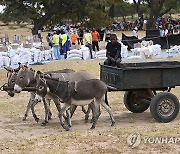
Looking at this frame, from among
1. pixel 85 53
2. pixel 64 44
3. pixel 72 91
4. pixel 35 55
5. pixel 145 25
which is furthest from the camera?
pixel 145 25

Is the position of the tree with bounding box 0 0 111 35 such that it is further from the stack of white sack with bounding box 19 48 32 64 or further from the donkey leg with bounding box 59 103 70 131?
the donkey leg with bounding box 59 103 70 131

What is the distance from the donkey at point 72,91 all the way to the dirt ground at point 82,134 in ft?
1.79

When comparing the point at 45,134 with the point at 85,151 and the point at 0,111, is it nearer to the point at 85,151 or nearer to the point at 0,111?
the point at 85,151

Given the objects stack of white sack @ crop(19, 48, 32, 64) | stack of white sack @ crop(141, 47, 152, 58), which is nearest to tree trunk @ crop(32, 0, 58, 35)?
stack of white sack @ crop(19, 48, 32, 64)

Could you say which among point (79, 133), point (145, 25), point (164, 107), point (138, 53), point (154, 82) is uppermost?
point (145, 25)

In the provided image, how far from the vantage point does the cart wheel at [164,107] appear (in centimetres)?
1106

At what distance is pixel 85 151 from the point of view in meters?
8.67

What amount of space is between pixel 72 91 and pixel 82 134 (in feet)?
3.36

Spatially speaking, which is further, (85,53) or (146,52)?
(85,53)

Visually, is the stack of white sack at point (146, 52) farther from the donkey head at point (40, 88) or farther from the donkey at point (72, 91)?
the donkey head at point (40, 88)

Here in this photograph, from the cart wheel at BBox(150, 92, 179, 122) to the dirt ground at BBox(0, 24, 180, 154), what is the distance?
0.52 feet

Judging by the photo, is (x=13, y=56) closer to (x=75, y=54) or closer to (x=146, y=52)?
(x=75, y=54)

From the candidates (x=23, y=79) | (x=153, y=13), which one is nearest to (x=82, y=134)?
(x=23, y=79)

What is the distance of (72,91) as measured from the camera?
1050cm
